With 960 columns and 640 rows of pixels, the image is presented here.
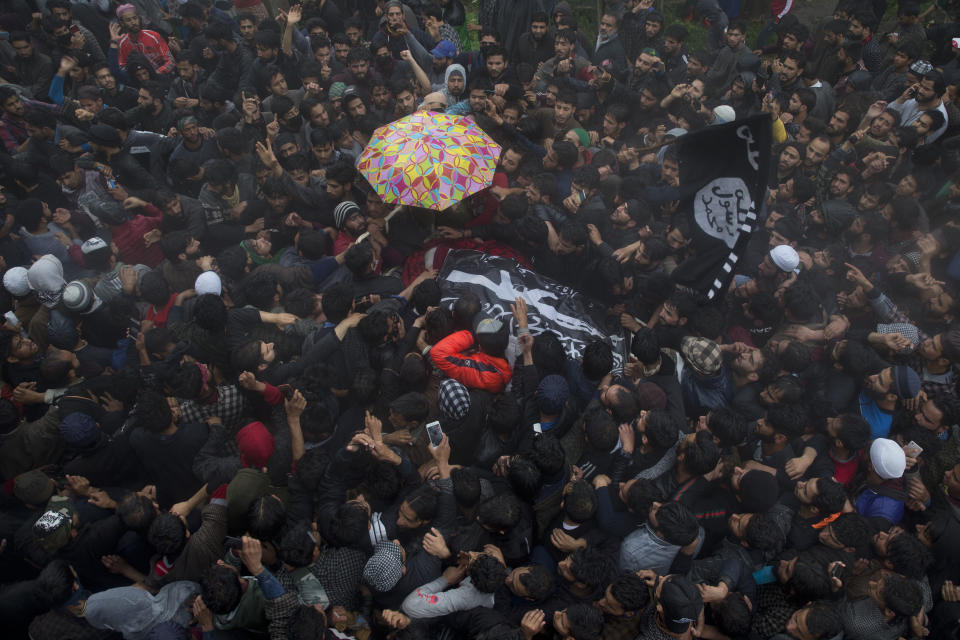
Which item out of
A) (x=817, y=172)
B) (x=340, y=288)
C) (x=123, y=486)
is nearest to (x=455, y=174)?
(x=340, y=288)

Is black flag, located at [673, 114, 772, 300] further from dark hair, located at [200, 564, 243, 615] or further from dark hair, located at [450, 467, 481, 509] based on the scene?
dark hair, located at [200, 564, 243, 615]

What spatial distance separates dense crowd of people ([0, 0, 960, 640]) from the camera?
12.7 ft

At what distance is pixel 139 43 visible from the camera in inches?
379

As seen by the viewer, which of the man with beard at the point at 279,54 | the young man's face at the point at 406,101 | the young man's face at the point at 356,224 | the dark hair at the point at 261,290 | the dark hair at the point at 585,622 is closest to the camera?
the dark hair at the point at 585,622

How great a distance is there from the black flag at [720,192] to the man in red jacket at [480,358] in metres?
2.09

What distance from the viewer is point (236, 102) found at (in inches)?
328

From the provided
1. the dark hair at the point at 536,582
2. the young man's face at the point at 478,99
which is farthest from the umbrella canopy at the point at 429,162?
the dark hair at the point at 536,582

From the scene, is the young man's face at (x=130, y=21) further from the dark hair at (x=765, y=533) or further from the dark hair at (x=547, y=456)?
the dark hair at (x=765, y=533)

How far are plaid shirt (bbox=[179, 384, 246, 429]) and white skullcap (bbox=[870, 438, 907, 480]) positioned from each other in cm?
507

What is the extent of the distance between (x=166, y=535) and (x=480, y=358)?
8.49 ft

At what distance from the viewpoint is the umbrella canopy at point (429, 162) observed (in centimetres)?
546

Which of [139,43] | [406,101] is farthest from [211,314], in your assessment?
[139,43]

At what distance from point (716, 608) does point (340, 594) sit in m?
2.46

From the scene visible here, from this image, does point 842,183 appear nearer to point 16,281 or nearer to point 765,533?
point 765,533
